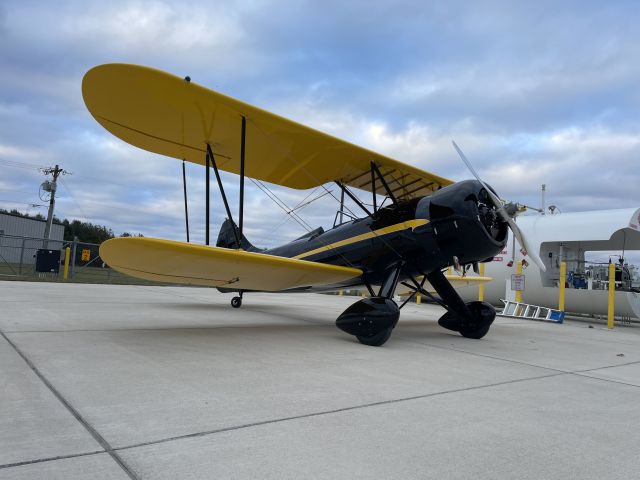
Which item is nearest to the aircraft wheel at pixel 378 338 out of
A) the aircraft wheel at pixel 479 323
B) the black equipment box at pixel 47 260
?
the aircraft wheel at pixel 479 323

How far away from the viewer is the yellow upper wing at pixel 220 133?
5285 millimetres

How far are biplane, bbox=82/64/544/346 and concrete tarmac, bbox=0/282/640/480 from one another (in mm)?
948

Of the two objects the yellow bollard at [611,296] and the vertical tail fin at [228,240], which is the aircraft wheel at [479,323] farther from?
the yellow bollard at [611,296]

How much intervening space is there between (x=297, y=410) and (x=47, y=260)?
768 inches

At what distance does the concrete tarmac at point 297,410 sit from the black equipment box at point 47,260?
15.2 m

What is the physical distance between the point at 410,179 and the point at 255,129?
3.17 meters

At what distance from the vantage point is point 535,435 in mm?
2557

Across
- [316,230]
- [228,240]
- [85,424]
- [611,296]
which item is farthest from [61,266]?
[85,424]

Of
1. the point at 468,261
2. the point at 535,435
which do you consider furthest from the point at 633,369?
the point at 535,435

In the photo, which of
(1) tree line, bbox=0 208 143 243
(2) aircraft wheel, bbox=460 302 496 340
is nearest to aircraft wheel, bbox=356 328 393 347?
(2) aircraft wheel, bbox=460 302 496 340

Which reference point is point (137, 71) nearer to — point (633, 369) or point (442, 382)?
point (442, 382)

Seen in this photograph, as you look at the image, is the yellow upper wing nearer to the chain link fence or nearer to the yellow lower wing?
the yellow lower wing

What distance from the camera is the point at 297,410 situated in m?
2.79

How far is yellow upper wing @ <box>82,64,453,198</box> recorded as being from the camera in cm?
529
